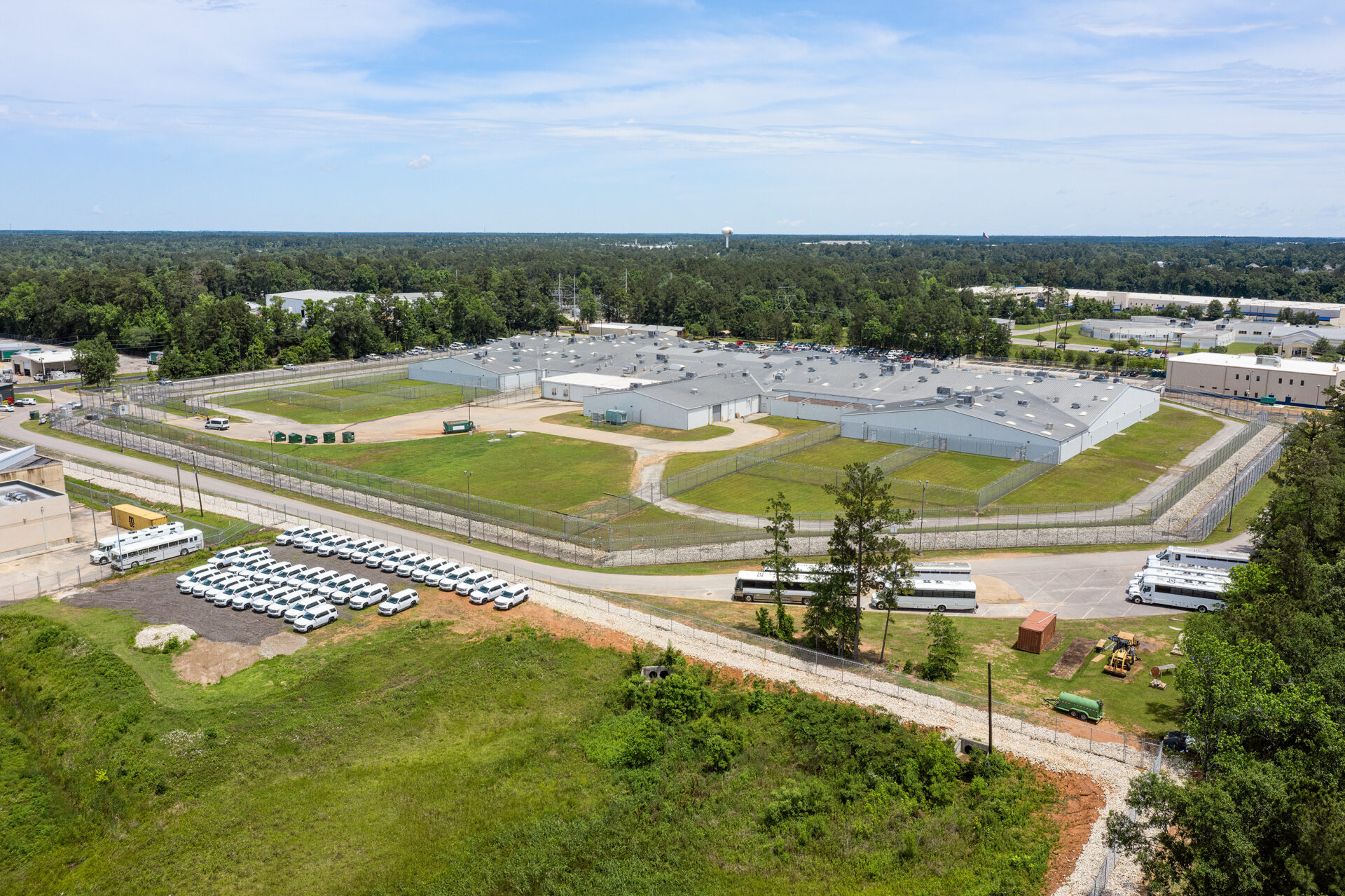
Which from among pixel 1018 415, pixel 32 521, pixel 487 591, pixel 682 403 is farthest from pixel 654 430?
pixel 32 521

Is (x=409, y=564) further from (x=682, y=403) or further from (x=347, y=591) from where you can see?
(x=682, y=403)

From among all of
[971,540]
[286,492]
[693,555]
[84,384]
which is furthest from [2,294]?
[971,540]

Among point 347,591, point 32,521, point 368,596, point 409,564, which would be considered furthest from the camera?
point 32,521

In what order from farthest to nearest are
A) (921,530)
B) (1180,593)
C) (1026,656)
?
1. (921,530)
2. (1180,593)
3. (1026,656)

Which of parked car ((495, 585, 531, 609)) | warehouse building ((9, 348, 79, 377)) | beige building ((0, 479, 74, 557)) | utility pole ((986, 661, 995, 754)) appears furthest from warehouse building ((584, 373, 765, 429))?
warehouse building ((9, 348, 79, 377))

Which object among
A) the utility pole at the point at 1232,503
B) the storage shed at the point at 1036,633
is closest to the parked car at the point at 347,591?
the storage shed at the point at 1036,633

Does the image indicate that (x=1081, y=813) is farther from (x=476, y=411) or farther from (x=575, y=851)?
(x=476, y=411)
